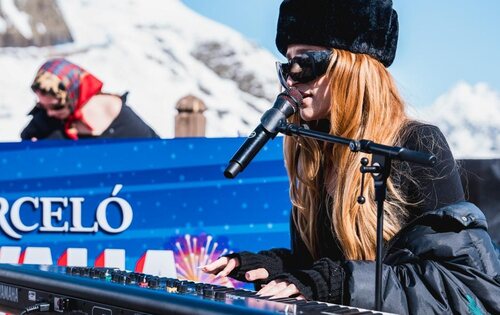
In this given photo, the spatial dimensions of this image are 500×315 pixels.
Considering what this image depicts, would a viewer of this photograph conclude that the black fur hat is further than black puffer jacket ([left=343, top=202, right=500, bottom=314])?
Yes

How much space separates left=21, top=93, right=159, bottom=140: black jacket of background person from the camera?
216 inches

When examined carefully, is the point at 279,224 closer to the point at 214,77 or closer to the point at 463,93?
the point at 463,93

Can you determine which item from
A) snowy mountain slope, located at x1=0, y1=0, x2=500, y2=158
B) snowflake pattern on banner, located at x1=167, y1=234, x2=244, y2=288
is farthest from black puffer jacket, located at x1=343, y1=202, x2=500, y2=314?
snowy mountain slope, located at x1=0, y1=0, x2=500, y2=158

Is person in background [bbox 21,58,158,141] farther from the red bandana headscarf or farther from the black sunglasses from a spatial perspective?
the black sunglasses

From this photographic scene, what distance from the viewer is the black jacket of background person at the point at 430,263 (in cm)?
192

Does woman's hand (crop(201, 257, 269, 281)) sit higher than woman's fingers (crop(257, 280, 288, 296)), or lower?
higher

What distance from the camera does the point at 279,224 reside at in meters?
4.21

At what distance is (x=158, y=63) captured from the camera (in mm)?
6441

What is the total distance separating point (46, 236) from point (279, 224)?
1196 mm

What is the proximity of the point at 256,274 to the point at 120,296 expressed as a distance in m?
0.38

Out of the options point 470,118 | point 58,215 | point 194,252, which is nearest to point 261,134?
point 194,252

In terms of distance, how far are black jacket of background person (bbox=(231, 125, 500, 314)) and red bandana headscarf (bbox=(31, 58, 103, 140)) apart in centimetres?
366

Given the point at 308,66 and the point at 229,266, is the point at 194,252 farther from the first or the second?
the point at 308,66

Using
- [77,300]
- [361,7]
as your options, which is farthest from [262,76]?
[77,300]
